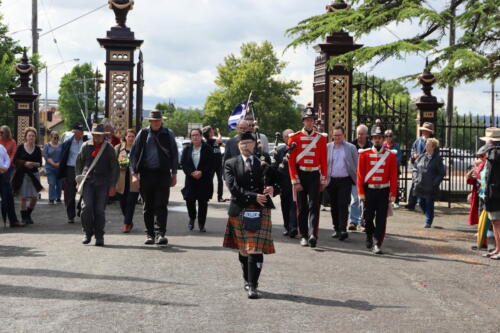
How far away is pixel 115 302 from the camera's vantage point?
6.26 m

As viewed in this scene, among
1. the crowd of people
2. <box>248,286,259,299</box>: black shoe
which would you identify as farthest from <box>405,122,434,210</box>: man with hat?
<box>248,286,259,299</box>: black shoe

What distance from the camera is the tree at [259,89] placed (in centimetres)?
6200

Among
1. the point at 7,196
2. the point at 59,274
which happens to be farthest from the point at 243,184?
the point at 7,196

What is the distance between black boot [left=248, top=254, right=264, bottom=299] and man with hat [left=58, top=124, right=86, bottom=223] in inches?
259

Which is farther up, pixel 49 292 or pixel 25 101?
pixel 25 101

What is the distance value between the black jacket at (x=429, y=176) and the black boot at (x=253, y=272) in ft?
23.7

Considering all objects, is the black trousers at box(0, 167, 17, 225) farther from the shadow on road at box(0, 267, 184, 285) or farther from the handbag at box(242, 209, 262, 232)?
the handbag at box(242, 209, 262, 232)

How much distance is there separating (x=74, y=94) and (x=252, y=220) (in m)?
75.0

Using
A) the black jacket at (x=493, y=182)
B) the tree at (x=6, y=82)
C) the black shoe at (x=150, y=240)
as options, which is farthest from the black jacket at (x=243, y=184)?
the tree at (x=6, y=82)

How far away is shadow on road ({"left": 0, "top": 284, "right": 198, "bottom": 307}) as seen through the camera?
6305mm

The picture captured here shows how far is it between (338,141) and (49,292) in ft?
20.2

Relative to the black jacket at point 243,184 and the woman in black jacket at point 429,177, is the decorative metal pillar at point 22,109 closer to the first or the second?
the woman in black jacket at point 429,177

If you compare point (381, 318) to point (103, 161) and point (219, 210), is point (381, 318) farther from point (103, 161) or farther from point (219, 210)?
point (219, 210)

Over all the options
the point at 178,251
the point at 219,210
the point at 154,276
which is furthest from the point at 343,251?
the point at 219,210
